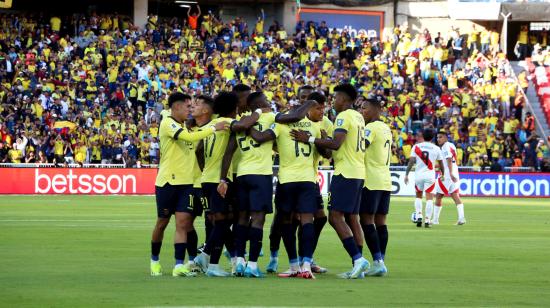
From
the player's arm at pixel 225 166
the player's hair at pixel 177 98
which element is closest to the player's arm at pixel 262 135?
the player's arm at pixel 225 166

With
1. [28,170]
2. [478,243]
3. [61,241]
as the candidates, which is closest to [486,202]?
[28,170]

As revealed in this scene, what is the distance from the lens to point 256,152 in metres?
15.6

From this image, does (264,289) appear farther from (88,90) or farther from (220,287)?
(88,90)

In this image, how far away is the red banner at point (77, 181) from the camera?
42844mm

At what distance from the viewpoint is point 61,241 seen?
21609mm

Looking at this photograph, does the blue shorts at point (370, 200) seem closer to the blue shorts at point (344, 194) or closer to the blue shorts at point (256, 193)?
the blue shorts at point (344, 194)

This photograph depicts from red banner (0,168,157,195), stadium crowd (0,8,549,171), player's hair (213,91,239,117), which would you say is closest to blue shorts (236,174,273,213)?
player's hair (213,91,239,117)

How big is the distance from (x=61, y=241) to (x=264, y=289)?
8.45 meters

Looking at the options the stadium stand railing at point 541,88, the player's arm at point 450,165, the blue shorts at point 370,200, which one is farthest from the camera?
the stadium stand railing at point 541,88

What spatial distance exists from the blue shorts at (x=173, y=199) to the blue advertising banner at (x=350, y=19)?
46263 mm

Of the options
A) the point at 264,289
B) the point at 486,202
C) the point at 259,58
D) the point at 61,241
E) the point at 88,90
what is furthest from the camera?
the point at 259,58

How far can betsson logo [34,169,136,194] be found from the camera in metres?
43.2

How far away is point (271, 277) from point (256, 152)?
165cm

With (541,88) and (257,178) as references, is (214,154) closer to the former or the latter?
(257,178)
